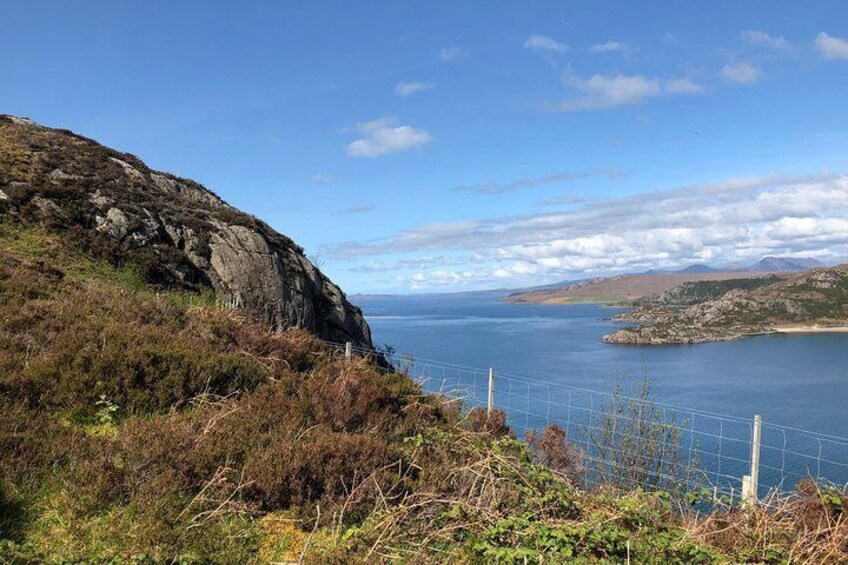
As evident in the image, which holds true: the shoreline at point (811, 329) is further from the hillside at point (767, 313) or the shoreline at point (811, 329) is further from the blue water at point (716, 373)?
the blue water at point (716, 373)

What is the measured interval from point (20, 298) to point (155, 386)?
422 cm

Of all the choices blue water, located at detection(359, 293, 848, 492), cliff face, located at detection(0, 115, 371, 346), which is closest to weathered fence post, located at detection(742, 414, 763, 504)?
blue water, located at detection(359, 293, 848, 492)

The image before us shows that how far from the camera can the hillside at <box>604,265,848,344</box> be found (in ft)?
411

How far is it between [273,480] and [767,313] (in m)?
172

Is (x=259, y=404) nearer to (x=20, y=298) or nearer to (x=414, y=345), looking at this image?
(x=20, y=298)

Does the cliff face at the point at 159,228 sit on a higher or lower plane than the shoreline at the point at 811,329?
higher

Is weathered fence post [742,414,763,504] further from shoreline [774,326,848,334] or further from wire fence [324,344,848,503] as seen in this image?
shoreline [774,326,848,334]

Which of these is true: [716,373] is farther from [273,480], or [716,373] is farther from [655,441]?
[273,480]

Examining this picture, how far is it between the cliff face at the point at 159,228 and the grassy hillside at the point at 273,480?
8.02m

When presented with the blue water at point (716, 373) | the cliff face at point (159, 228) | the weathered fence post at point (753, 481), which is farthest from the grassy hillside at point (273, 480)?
the blue water at point (716, 373)

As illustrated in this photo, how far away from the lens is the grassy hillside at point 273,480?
15.6ft

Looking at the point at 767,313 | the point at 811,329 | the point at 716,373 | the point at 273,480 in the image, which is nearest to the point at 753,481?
the point at 273,480

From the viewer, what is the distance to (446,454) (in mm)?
6902

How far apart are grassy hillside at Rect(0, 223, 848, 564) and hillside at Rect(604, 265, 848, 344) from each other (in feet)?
375
